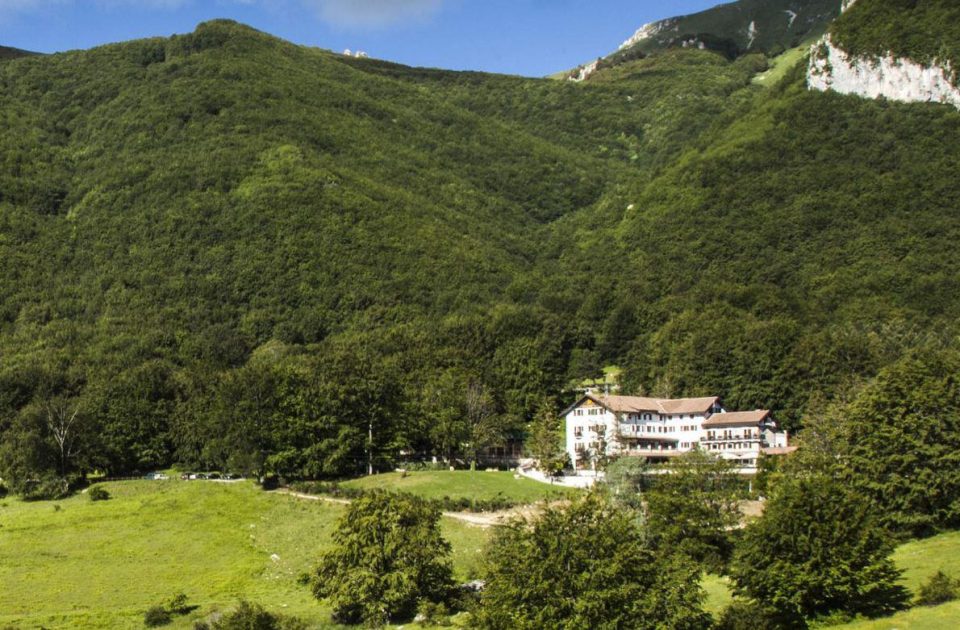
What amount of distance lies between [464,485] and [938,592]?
153 ft

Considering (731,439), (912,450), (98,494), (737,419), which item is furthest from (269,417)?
(912,450)

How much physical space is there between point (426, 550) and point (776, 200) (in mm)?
150497

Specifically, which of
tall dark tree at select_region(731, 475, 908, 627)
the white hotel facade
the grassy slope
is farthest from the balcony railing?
tall dark tree at select_region(731, 475, 908, 627)

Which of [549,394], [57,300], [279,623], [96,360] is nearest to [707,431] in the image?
[549,394]

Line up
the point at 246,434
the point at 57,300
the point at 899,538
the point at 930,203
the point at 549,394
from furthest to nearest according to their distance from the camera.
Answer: the point at 57,300 < the point at 930,203 < the point at 549,394 < the point at 246,434 < the point at 899,538

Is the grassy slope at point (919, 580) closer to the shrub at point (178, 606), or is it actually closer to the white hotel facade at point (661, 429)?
the shrub at point (178, 606)

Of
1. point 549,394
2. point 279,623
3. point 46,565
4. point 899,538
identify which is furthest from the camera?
point 549,394

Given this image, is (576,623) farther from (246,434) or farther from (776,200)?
(776,200)

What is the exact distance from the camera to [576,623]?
44.1m

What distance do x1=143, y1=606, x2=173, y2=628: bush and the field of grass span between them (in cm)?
54

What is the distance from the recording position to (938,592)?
45531 millimetres

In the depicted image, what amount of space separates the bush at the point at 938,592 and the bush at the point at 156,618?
39.7m

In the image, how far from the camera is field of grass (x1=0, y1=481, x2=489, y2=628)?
62.5 meters

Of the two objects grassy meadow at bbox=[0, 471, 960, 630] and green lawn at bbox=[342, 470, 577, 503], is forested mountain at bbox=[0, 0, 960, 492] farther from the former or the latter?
grassy meadow at bbox=[0, 471, 960, 630]
